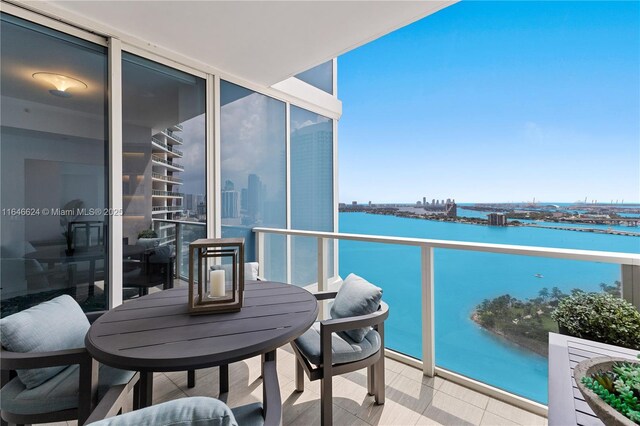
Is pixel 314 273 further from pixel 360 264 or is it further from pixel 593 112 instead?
pixel 593 112

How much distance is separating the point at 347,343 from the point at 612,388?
123 centimetres

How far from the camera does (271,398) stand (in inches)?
42.2

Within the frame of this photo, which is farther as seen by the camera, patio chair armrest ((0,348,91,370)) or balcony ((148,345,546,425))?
balcony ((148,345,546,425))

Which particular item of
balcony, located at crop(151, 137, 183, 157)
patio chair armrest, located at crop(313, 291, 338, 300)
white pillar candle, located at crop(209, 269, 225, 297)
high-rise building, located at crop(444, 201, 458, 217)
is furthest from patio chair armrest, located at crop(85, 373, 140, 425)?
high-rise building, located at crop(444, 201, 458, 217)

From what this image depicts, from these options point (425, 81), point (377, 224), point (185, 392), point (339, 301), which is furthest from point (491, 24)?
point (185, 392)

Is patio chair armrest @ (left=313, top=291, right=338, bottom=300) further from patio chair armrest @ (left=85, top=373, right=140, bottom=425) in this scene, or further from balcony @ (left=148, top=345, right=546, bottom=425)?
patio chair armrest @ (left=85, top=373, right=140, bottom=425)

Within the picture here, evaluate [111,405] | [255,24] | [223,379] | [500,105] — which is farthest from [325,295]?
[500,105]

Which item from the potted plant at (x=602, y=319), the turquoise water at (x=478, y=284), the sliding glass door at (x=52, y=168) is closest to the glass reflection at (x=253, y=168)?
the sliding glass door at (x=52, y=168)

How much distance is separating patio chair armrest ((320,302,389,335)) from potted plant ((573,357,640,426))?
933 mm

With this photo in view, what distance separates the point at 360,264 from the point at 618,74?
6.09 m

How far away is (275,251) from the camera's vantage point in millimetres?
3775

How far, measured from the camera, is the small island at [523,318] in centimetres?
183

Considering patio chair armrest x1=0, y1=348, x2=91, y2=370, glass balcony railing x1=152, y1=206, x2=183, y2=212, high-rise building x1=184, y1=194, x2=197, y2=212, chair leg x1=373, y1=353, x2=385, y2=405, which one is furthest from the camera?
high-rise building x1=184, y1=194, x2=197, y2=212

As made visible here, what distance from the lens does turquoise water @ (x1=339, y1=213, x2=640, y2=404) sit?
183 centimetres
